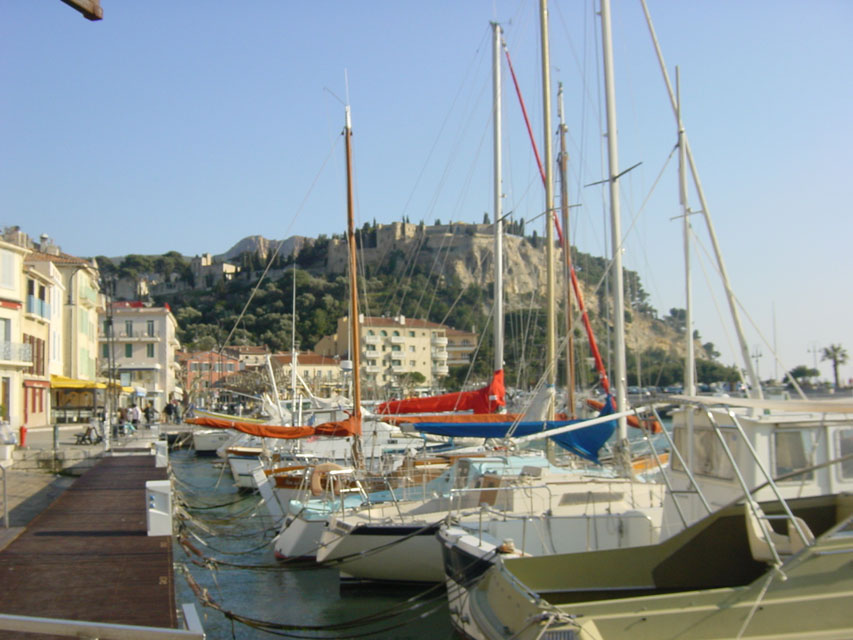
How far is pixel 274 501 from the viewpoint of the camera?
22.5m

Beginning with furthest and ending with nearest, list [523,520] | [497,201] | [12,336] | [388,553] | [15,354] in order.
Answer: [12,336] → [15,354] → [497,201] → [388,553] → [523,520]

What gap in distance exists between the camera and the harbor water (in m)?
13.9

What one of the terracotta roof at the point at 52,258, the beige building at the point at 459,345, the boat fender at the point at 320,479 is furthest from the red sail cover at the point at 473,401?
the beige building at the point at 459,345

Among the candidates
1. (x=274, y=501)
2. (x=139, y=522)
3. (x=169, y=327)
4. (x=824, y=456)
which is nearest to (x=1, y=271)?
(x=274, y=501)

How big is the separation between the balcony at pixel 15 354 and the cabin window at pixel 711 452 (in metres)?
32.3

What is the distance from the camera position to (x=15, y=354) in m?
36.3

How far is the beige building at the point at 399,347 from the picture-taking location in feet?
395

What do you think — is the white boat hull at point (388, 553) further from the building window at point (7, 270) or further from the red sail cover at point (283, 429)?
the building window at point (7, 270)

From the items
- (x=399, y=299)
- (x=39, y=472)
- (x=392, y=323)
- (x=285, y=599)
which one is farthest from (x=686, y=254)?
(x=399, y=299)

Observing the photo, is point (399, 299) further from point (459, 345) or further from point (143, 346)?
point (143, 346)

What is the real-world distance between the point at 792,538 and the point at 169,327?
81.5 meters

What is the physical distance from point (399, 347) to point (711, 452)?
114m

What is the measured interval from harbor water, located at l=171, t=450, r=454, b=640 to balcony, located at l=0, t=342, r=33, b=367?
17676 millimetres

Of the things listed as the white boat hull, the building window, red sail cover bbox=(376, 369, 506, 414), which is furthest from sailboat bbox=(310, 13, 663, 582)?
the building window
